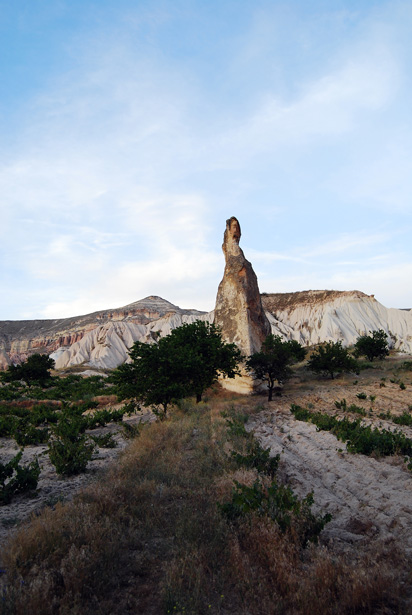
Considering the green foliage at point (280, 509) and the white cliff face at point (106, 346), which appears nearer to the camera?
the green foliage at point (280, 509)

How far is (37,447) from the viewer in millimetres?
12156

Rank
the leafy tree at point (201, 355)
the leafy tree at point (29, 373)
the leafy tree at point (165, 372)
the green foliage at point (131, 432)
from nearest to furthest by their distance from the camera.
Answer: the green foliage at point (131, 432), the leafy tree at point (165, 372), the leafy tree at point (201, 355), the leafy tree at point (29, 373)

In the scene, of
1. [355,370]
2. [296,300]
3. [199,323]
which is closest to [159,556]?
[199,323]

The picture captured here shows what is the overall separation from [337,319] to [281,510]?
69.1 meters

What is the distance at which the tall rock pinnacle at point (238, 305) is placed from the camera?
22.9 metres

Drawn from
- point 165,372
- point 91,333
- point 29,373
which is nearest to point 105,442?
point 165,372

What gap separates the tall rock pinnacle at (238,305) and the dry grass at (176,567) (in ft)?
56.6

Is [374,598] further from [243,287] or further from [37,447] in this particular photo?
[243,287]

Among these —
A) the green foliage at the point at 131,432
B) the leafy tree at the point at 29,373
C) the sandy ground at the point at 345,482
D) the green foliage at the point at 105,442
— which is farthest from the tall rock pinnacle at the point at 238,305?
the leafy tree at the point at 29,373

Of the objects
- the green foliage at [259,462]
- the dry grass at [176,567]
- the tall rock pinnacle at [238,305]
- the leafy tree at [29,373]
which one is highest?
the tall rock pinnacle at [238,305]

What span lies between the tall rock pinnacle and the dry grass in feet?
56.6

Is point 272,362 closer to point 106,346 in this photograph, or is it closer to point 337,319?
point 337,319

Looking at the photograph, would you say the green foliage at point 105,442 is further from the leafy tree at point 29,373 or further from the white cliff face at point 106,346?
the white cliff face at point 106,346

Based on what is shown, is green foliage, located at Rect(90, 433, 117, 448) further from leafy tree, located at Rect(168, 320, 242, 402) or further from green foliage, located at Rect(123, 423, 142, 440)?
leafy tree, located at Rect(168, 320, 242, 402)
